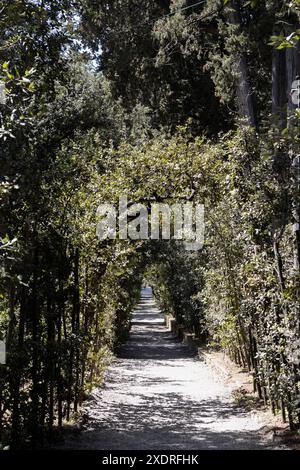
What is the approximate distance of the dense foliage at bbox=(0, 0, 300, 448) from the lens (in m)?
5.98

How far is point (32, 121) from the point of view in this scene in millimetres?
4926

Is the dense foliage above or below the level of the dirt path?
above

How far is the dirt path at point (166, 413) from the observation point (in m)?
7.80

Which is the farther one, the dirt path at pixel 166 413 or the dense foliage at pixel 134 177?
the dirt path at pixel 166 413

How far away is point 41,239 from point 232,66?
792 centimetres

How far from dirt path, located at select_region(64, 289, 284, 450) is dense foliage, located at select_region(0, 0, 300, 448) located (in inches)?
21.9

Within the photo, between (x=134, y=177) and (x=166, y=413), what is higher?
(x=134, y=177)

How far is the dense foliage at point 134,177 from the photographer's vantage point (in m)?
5.98

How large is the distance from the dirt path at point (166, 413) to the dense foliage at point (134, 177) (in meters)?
0.56

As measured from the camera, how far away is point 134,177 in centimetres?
1133

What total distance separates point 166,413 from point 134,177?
4.34 metres

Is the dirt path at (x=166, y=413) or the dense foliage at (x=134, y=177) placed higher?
the dense foliage at (x=134, y=177)

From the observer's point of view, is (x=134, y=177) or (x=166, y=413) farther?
(x=134, y=177)

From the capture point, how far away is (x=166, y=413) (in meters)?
10.2
